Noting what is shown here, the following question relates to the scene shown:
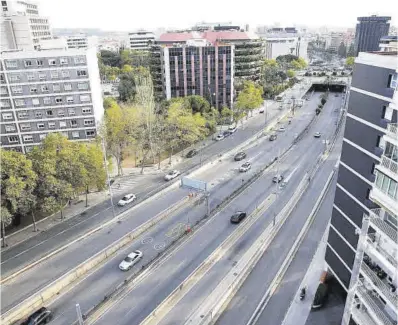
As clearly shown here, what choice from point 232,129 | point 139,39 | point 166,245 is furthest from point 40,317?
point 139,39

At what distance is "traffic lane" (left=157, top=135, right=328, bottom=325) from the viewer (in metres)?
24.6

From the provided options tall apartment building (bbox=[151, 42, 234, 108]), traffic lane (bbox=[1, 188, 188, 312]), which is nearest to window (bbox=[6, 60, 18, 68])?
traffic lane (bbox=[1, 188, 188, 312])

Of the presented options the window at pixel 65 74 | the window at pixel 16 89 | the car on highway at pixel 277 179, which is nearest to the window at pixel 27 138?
the window at pixel 16 89

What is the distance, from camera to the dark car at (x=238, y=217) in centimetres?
3547

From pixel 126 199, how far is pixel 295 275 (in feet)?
69.6

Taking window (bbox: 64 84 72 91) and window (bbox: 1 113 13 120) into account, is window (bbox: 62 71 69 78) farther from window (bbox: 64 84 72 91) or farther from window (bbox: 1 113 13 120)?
window (bbox: 1 113 13 120)

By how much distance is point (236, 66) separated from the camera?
91.9 meters

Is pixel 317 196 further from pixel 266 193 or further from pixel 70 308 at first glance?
pixel 70 308

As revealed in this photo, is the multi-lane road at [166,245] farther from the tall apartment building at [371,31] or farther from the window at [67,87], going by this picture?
the tall apartment building at [371,31]

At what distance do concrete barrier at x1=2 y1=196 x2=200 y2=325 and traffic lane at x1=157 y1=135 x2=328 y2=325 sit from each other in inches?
352

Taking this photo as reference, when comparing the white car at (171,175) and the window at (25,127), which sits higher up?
the window at (25,127)

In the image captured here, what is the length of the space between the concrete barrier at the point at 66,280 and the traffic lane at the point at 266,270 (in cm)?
1205

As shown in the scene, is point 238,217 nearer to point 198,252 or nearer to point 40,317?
point 198,252

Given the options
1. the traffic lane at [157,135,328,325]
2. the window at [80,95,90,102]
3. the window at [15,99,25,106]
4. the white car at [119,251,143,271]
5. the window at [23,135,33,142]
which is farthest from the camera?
the window at [23,135,33,142]
